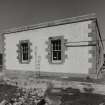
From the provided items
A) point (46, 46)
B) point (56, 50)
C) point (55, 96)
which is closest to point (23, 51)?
point (46, 46)

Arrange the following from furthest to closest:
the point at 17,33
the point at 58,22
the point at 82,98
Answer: the point at 17,33, the point at 58,22, the point at 82,98

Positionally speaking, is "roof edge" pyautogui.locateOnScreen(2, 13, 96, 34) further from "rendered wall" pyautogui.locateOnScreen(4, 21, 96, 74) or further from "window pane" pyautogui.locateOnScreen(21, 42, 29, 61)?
"window pane" pyautogui.locateOnScreen(21, 42, 29, 61)

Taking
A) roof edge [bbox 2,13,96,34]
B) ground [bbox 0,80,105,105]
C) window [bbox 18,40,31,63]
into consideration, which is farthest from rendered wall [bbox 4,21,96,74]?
ground [bbox 0,80,105,105]

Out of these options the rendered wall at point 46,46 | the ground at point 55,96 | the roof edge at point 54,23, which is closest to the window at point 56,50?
the rendered wall at point 46,46

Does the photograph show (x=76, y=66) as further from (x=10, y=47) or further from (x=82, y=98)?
(x=10, y=47)

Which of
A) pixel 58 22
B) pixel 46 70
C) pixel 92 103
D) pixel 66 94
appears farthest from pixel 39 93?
pixel 58 22

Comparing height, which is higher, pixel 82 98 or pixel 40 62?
pixel 40 62

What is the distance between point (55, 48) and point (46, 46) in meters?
0.84

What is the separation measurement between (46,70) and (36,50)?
208cm

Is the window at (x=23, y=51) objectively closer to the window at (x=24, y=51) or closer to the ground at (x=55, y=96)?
the window at (x=24, y=51)

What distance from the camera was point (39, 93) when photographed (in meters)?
6.55

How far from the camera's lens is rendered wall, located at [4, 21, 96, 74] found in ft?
28.7

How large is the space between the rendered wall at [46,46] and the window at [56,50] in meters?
0.29

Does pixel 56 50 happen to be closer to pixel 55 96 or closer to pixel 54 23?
pixel 54 23
